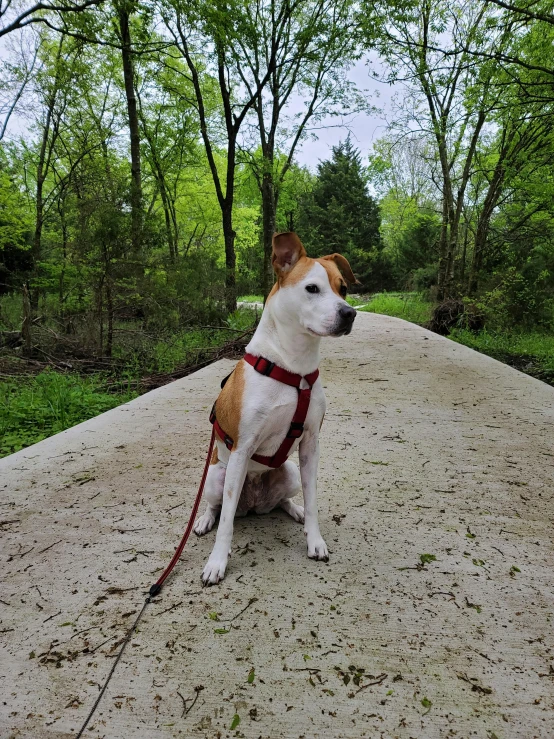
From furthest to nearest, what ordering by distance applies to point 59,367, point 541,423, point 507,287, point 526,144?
point 507,287 < point 526,144 < point 59,367 < point 541,423

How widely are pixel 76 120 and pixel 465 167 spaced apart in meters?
13.6

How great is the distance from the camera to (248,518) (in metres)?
2.44

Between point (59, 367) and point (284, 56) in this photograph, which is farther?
point (284, 56)

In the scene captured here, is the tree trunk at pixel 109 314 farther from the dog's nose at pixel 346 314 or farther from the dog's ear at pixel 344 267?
the dog's nose at pixel 346 314

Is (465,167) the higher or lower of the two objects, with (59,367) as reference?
higher

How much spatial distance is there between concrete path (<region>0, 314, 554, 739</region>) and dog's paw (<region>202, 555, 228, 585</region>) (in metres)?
0.05

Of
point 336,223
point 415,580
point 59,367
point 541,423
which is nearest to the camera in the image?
point 415,580

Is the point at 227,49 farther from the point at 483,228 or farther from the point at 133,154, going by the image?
the point at 483,228

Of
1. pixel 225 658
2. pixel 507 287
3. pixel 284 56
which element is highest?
pixel 284 56

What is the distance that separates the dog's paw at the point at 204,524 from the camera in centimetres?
227

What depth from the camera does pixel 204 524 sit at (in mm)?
2291

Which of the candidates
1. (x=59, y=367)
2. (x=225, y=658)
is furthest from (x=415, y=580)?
(x=59, y=367)

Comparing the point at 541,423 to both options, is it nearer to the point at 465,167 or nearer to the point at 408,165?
the point at 465,167

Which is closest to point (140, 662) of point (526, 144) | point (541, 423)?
point (541, 423)
